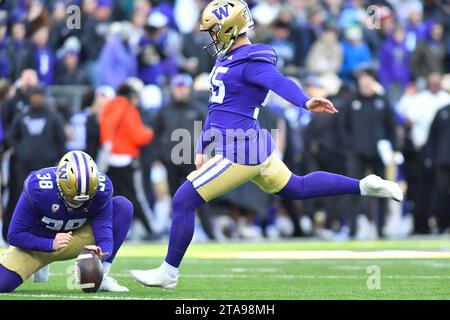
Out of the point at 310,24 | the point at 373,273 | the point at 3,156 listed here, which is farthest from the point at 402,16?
the point at 373,273

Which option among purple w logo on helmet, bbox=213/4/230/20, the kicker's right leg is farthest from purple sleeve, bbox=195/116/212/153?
purple w logo on helmet, bbox=213/4/230/20

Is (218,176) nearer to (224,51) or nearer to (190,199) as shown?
(190,199)

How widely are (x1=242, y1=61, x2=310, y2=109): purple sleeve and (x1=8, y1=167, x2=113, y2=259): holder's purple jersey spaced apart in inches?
48.0

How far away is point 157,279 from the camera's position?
8.66 metres

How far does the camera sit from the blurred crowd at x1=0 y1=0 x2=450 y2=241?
1603cm

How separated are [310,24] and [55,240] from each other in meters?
11.8

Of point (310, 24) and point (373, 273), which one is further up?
point (310, 24)

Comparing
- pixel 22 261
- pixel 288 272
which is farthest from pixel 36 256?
pixel 288 272

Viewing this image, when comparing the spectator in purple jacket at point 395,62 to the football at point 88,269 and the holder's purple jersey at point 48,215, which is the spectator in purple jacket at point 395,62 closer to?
the holder's purple jersey at point 48,215

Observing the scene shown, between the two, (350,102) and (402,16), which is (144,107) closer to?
(350,102)

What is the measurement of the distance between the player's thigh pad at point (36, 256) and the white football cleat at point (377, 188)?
6.27 feet

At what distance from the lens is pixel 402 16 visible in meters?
20.3

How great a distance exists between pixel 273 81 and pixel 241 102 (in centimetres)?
40

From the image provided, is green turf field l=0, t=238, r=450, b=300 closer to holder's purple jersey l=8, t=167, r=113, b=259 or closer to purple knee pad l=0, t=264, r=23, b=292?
purple knee pad l=0, t=264, r=23, b=292
